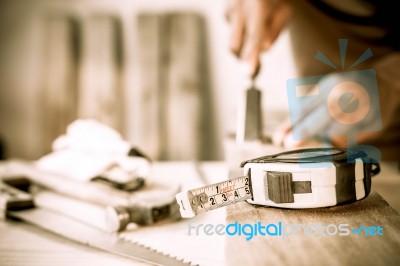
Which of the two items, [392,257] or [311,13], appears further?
[311,13]

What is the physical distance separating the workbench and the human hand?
50cm

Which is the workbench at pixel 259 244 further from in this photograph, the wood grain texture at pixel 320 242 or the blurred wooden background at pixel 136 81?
the blurred wooden background at pixel 136 81

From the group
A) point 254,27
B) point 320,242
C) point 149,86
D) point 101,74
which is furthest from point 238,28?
point 101,74

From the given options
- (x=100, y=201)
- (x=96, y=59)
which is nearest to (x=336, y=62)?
(x=96, y=59)

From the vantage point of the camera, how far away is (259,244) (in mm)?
360

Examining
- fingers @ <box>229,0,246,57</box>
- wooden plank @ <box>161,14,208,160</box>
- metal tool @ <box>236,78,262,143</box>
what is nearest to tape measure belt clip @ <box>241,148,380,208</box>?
metal tool @ <box>236,78,262,143</box>

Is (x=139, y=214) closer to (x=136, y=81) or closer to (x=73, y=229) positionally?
(x=73, y=229)

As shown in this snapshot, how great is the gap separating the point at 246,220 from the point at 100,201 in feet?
0.93

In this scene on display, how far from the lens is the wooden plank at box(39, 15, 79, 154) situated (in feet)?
6.24

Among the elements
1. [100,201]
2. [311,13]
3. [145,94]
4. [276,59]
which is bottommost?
[100,201]

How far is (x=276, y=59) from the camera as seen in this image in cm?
197

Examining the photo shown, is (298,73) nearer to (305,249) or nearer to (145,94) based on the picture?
(145,94)

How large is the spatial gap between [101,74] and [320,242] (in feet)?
5.71

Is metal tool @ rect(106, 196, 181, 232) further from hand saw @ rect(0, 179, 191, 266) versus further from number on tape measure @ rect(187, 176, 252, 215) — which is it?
number on tape measure @ rect(187, 176, 252, 215)
